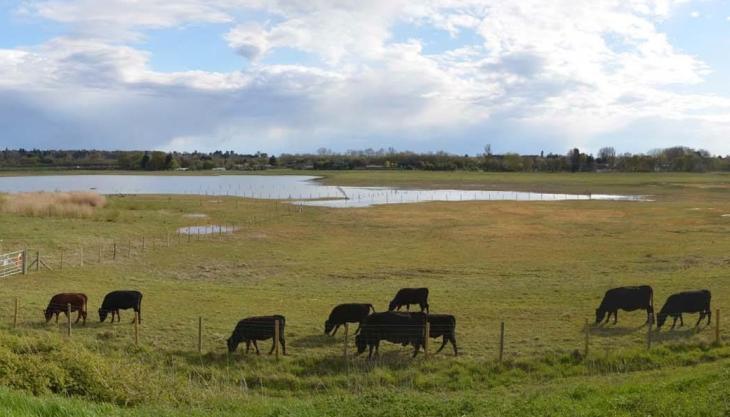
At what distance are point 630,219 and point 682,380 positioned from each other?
175 ft

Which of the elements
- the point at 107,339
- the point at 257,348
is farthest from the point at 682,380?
the point at 107,339

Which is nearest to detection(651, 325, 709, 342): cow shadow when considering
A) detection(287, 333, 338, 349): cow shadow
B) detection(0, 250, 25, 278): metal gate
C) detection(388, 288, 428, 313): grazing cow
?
detection(388, 288, 428, 313): grazing cow

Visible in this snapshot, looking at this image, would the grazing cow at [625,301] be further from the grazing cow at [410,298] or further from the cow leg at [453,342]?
the cow leg at [453,342]

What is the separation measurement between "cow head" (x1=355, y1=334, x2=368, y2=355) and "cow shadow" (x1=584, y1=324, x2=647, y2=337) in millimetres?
7428

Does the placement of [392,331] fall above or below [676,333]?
above

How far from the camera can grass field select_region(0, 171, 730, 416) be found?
39.3ft

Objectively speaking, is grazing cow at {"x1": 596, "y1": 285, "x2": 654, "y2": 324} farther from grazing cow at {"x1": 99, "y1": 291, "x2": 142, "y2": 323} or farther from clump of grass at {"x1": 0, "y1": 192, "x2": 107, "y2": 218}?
clump of grass at {"x1": 0, "y1": 192, "x2": 107, "y2": 218}

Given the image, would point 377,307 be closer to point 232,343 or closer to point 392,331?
point 392,331

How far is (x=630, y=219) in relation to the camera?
2451 inches

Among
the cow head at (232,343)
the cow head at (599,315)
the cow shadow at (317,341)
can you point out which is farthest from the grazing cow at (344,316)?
the cow head at (599,315)

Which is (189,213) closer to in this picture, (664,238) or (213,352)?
(664,238)

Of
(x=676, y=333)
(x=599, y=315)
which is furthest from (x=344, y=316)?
(x=676, y=333)

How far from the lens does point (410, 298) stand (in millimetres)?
24109

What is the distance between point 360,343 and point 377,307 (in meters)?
6.40
